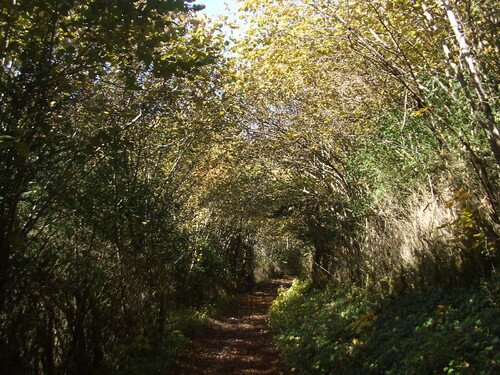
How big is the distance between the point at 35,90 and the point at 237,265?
19.2 meters

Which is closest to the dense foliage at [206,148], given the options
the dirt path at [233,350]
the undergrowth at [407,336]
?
the undergrowth at [407,336]

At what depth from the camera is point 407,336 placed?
5141mm

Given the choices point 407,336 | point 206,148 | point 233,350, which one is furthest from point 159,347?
point 206,148

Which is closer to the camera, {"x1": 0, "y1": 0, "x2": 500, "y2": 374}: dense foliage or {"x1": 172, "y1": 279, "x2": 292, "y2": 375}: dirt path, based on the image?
{"x1": 0, "y1": 0, "x2": 500, "y2": 374}: dense foliage

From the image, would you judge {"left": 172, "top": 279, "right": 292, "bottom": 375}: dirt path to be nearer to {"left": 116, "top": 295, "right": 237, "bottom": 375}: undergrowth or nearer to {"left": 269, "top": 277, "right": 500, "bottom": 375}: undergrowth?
{"left": 116, "top": 295, "right": 237, "bottom": 375}: undergrowth

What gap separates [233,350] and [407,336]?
5.39m

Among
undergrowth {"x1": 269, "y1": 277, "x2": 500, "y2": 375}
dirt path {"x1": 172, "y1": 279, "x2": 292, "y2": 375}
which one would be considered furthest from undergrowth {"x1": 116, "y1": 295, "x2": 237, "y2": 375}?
undergrowth {"x1": 269, "y1": 277, "x2": 500, "y2": 375}

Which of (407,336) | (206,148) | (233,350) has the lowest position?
(233,350)

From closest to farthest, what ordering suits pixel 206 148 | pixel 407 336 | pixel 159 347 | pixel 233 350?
pixel 407 336
pixel 159 347
pixel 233 350
pixel 206 148

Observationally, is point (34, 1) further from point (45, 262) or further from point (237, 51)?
point (237, 51)

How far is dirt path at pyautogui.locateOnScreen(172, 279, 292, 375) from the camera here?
25.4 feet

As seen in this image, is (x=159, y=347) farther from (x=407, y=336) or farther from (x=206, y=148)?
(x=206, y=148)

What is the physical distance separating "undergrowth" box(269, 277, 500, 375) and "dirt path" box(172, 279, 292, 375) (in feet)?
2.04

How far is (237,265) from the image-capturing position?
22250 mm
